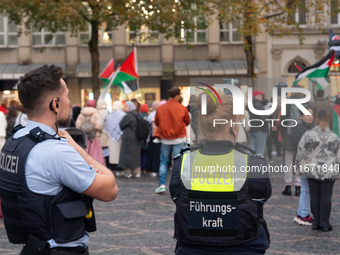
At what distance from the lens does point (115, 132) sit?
13.2m

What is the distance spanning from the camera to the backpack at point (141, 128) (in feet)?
41.7

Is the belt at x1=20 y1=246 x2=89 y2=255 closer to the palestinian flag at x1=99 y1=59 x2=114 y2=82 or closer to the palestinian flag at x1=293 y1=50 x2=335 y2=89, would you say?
the palestinian flag at x1=293 y1=50 x2=335 y2=89

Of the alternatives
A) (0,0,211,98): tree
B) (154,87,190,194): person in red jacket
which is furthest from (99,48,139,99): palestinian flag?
(154,87,190,194): person in red jacket

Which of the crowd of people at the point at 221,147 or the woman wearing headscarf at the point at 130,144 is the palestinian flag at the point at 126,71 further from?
the woman wearing headscarf at the point at 130,144

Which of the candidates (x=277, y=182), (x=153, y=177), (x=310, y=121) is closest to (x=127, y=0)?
(x=153, y=177)

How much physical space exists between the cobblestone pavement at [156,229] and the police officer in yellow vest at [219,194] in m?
1.80


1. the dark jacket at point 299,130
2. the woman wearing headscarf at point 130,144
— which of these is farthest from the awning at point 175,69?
the dark jacket at point 299,130

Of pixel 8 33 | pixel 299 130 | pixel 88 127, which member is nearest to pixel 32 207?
pixel 299 130

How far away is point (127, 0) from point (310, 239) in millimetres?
15252

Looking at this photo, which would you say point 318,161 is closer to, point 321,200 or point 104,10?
point 321,200

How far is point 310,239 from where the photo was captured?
679 cm

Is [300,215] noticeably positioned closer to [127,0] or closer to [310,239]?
[310,239]

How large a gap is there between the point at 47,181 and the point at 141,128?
9.94 meters

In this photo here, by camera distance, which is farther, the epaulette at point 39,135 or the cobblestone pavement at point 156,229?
the cobblestone pavement at point 156,229
